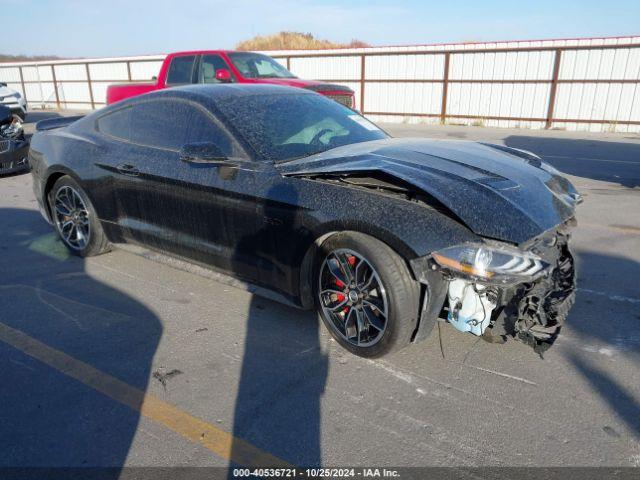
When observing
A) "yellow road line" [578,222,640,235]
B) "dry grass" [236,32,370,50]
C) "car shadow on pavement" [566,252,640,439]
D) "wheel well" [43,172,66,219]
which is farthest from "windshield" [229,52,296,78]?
"dry grass" [236,32,370,50]

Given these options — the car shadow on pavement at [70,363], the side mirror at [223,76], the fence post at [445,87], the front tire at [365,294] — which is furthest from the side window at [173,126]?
the fence post at [445,87]

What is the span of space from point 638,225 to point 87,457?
600 centimetres

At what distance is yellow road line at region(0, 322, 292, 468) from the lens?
2.32 meters

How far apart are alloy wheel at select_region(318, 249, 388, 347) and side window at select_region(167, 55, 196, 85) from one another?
912 centimetres

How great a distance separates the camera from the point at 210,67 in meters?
10.9

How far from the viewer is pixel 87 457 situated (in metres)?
2.31

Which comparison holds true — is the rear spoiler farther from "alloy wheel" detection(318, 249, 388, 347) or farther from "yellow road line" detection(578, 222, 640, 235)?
"yellow road line" detection(578, 222, 640, 235)

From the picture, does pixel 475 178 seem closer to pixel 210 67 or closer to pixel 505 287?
pixel 505 287

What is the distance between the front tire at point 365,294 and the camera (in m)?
2.78

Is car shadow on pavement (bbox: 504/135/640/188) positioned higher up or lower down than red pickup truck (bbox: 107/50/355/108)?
lower down

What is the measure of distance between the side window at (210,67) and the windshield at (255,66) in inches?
11.2

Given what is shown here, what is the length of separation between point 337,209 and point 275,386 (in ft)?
3.56

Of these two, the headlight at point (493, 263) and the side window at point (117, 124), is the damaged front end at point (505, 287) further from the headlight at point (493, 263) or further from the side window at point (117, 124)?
the side window at point (117, 124)

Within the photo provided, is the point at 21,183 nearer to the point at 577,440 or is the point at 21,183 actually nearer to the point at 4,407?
the point at 4,407
